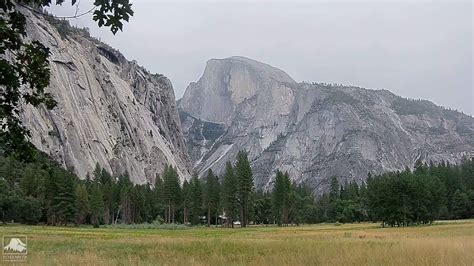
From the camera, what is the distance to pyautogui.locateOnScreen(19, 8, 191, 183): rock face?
142 metres

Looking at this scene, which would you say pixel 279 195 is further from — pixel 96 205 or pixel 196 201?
pixel 96 205

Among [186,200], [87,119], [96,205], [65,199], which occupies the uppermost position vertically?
[87,119]

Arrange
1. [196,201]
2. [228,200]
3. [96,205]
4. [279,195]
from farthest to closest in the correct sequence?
[196,201] → [279,195] → [228,200] → [96,205]

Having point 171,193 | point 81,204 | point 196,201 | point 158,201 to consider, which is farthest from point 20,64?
point 158,201

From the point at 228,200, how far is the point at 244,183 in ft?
17.4

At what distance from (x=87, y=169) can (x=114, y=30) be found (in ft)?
485

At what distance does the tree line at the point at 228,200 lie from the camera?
8556 centimetres

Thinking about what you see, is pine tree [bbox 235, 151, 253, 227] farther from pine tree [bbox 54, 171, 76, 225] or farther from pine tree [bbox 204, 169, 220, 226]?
pine tree [bbox 54, 171, 76, 225]

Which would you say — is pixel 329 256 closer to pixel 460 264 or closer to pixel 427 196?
pixel 460 264

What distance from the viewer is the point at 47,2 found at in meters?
6.02

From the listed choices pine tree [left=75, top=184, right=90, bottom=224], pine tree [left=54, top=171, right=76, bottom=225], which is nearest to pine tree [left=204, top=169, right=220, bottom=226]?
pine tree [left=75, top=184, right=90, bottom=224]

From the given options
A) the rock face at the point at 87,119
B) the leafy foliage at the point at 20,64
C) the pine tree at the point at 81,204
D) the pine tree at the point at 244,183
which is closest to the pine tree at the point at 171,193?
the pine tree at the point at 244,183

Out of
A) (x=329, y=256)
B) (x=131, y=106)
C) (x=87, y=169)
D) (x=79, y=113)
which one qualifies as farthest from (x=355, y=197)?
(x=329, y=256)

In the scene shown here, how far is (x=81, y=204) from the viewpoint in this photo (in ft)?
309
